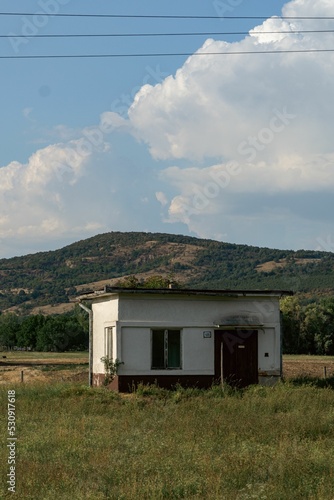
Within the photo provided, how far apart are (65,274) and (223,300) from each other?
396ft

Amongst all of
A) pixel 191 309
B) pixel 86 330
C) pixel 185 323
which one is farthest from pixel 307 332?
pixel 185 323

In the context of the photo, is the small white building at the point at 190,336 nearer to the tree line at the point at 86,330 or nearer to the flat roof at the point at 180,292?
the flat roof at the point at 180,292

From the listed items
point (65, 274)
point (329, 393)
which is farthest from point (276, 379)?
point (65, 274)

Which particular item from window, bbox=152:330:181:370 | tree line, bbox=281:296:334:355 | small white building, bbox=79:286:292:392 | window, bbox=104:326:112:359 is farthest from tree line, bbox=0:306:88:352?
window, bbox=152:330:181:370

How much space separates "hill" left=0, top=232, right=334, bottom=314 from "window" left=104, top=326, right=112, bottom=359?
8637cm

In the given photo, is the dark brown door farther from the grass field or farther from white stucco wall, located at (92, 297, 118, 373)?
white stucco wall, located at (92, 297, 118, 373)

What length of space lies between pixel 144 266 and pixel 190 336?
11110 cm

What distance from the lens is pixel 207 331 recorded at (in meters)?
25.4

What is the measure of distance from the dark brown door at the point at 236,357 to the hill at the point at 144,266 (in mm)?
85993

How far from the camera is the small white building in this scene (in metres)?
24.5

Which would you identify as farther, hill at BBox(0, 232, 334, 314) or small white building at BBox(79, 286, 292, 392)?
hill at BBox(0, 232, 334, 314)

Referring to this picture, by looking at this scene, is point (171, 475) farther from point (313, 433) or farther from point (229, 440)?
point (313, 433)

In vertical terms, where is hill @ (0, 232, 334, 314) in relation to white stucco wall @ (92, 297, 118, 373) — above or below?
above

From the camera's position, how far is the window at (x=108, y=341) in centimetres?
2545
